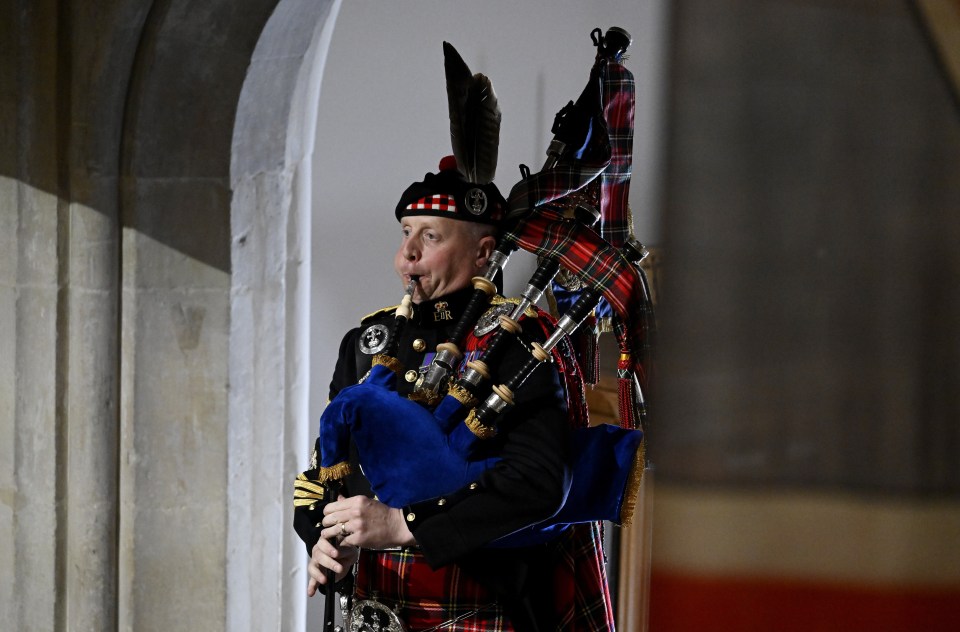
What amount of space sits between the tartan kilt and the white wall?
1041mm

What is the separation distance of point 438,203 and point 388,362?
0.30m

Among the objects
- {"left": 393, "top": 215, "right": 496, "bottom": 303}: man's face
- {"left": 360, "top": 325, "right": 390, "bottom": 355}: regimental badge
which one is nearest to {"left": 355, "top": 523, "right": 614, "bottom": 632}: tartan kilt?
{"left": 360, "top": 325, "right": 390, "bottom": 355}: regimental badge

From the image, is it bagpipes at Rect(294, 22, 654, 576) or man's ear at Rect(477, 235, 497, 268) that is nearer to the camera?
bagpipes at Rect(294, 22, 654, 576)

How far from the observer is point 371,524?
6.11ft

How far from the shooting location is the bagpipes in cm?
186

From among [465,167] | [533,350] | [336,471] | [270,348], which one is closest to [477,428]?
[533,350]

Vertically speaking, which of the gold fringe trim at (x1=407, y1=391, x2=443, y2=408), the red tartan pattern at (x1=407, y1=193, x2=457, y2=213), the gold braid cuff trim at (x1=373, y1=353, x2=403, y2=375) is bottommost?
the gold fringe trim at (x1=407, y1=391, x2=443, y2=408)

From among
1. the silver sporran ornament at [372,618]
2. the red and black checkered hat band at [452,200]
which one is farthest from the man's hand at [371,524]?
the red and black checkered hat band at [452,200]

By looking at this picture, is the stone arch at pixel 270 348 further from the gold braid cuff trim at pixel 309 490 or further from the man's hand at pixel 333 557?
the man's hand at pixel 333 557

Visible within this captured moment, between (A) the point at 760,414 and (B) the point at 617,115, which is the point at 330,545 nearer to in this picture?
(B) the point at 617,115

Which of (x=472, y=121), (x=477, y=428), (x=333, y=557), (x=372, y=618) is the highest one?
(x=472, y=121)

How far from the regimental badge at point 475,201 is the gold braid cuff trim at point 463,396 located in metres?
0.34

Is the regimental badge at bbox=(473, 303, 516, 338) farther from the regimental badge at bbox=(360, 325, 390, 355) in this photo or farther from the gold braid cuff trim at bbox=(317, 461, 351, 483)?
the gold braid cuff trim at bbox=(317, 461, 351, 483)

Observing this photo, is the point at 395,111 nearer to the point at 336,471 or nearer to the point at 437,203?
the point at 437,203
